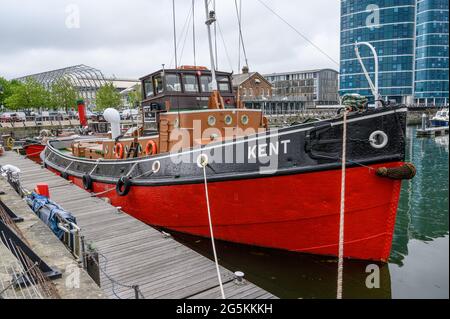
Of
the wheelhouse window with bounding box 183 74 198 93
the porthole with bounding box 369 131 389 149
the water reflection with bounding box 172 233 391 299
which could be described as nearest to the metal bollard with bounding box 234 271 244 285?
the water reflection with bounding box 172 233 391 299

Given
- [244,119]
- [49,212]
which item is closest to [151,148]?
[244,119]

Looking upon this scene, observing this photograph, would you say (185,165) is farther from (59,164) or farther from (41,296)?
(59,164)

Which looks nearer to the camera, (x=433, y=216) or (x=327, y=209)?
(x=327, y=209)

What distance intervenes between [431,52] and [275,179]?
3421 inches

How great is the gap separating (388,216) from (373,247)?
731 millimetres

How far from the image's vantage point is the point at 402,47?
257 ft

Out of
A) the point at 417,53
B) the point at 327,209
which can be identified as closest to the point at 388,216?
the point at 327,209

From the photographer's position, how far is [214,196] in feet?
25.0

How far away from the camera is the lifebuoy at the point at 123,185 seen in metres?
9.44

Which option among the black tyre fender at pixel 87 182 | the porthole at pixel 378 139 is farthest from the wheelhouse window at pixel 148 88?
the porthole at pixel 378 139

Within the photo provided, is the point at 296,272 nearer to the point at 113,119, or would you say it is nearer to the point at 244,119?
the point at 244,119

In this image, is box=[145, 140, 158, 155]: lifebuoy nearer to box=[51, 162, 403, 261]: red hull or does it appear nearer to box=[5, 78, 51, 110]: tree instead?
box=[51, 162, 403, 261]: red hull

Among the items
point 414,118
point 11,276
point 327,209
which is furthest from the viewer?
point 414,118

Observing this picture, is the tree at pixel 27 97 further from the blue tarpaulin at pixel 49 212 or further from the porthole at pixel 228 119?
the porthole at pixel 228 119
